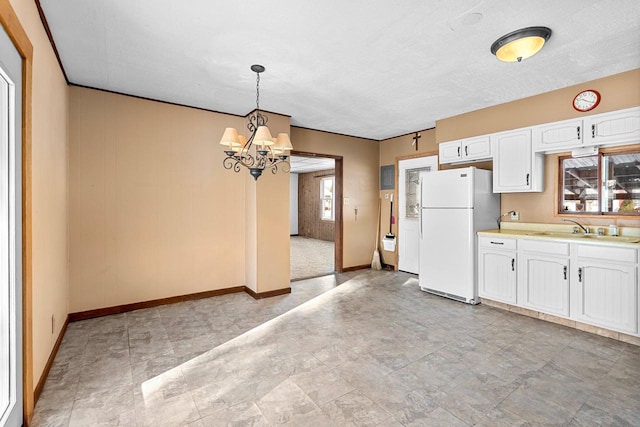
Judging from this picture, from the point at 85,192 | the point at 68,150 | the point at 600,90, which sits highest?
the point at 600,90

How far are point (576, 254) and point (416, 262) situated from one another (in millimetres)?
2593

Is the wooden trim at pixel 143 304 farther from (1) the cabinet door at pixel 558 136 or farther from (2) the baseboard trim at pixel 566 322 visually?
(1) the cabinet door at pixel 558 136

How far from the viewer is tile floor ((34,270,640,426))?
1932 mm

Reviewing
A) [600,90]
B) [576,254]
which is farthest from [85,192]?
[600,90]

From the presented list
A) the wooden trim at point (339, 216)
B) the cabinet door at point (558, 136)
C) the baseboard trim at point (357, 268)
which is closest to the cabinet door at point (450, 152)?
the cabinet door at point (558, 136)

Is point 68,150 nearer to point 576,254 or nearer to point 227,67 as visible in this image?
point 227,67

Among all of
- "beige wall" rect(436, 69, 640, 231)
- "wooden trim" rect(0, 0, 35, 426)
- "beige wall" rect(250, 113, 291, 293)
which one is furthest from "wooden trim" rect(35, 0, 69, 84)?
"beige wall" rect(436, 69, 640, 231)

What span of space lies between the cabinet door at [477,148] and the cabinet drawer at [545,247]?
1.24 meters

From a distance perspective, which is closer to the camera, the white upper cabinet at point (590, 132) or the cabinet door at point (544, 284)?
the white upper cabinet at point (590, 132)

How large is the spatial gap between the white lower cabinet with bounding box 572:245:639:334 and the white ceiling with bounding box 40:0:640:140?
1800 millimetres

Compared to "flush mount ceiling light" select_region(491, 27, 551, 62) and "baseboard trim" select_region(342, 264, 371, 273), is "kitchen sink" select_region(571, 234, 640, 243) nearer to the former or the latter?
"flush mount ceiling light" select_region(491, 27, 551, 62)

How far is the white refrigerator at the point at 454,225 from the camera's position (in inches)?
158

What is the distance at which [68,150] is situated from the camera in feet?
11.0

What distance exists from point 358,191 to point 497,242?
8.97 feet
